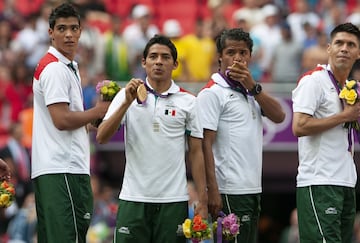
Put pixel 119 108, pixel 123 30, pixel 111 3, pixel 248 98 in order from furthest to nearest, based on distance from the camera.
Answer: pixel 111 3 → pixel 123 30 → pixel 248 98 → pixel 119 108

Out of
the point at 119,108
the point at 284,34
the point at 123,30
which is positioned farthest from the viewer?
the point at 123,30

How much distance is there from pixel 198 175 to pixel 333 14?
33.2ft

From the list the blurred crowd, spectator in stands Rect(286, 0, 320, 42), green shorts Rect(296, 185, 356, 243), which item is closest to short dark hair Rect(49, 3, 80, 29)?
green shorts Rect(296, 185, 356, 243)

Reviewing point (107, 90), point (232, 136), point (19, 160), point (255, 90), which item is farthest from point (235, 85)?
point (19, 160)

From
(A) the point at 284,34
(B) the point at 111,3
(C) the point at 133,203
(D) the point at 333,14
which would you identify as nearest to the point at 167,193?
(C) the point at 133,203

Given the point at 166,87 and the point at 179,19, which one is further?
the point at 179,19

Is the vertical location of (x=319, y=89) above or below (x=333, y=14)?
below

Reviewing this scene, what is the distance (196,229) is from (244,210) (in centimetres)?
80

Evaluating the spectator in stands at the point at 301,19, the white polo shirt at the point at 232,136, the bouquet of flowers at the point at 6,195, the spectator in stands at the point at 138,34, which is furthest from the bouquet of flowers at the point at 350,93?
the spectator in stands at the point at 301,19

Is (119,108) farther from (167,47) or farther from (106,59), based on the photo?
(106,59)

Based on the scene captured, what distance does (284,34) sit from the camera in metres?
19.3

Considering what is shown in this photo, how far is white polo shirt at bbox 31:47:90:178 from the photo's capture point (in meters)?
10.5

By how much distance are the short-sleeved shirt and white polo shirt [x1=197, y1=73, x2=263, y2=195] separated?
464 millimetres

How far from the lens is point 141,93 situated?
10.4 m
